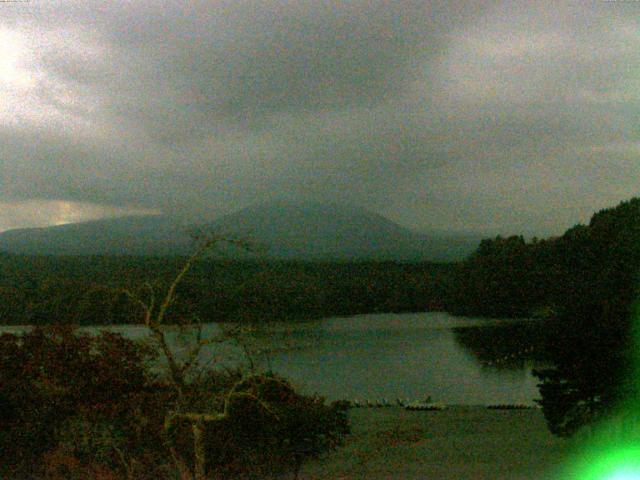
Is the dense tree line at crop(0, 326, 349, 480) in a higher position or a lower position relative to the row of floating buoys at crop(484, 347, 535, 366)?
higher

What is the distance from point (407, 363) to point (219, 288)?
9618mm

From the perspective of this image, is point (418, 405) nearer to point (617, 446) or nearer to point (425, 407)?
point (425, 407)

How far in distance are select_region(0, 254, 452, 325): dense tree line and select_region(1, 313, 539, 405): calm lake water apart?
0.93 m

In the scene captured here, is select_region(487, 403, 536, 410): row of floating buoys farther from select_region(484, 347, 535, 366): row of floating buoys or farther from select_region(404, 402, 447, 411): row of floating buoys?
select_region(484, 347, 535, 366): row of floating buoys

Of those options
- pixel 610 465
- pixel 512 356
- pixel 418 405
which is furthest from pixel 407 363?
pixel 610 465

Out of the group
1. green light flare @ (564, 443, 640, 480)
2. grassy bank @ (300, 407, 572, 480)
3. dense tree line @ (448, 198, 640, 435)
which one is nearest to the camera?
green light flare @ (564, 443, 640, 480)

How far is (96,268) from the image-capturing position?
21.1 metres

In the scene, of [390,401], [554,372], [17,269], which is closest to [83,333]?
[554,372]

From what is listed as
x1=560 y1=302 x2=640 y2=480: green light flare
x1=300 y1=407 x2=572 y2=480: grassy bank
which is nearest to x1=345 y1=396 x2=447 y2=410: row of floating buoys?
x1=300 y1=407 x2=572 y2=480: grassy bank

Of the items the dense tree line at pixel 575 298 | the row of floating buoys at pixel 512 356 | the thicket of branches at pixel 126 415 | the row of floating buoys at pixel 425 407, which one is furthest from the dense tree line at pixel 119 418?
the row of floating buoys at pixel 512 356

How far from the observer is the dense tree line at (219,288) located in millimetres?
10004

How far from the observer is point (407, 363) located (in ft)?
79.8

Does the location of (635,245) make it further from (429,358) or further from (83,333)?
(83,333)

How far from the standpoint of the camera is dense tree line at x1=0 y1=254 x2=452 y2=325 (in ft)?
32.8
